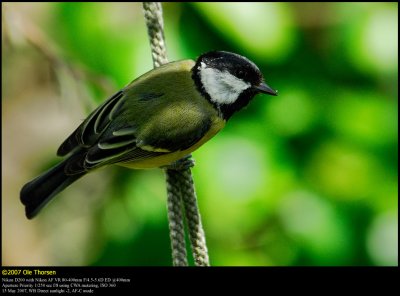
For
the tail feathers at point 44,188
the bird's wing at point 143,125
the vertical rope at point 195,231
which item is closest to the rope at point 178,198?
the vertical rope at point 195,231

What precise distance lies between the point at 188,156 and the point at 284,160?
469mm

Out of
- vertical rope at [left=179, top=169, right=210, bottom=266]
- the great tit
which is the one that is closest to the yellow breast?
the great tit

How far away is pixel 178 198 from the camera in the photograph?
2328 millimetres

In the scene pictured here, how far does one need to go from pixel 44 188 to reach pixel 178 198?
569mm

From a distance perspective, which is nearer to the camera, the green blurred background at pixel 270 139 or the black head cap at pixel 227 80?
the black head cap at pixel 227 80

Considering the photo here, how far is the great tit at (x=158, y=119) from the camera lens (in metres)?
2.53

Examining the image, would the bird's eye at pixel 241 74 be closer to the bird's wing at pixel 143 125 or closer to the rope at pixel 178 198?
the bird's wing at pixel 143 125

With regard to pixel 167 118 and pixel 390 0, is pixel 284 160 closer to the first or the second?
pixel 167 118

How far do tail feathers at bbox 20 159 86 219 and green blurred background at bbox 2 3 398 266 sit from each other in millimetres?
347

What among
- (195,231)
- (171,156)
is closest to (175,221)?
(195,231)

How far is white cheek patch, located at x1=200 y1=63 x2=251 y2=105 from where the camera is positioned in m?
2.60

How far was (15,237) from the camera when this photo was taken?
473 cm

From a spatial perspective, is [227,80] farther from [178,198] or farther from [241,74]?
[178,198]

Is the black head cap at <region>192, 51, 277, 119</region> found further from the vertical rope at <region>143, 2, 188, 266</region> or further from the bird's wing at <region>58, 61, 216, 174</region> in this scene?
the vertical rope at <region>143, 2, 188, 266</region>
